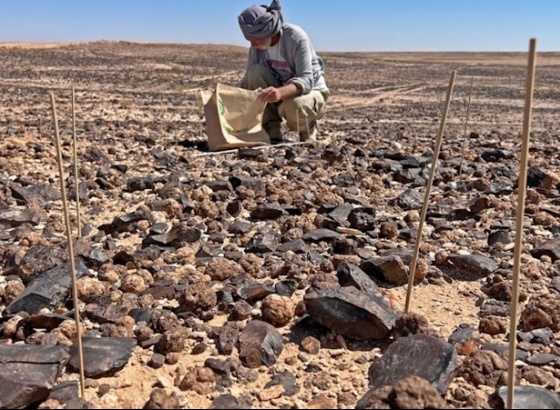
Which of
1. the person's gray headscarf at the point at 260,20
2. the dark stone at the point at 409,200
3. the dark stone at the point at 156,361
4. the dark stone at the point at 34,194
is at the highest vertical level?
the person's gray headscarf at the point at 260,20

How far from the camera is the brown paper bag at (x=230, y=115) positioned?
5988mm

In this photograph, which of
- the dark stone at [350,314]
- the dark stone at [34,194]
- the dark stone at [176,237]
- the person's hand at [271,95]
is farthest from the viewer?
the person's hand at [271,95]

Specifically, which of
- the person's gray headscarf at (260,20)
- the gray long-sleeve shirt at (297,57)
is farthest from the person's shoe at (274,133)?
the person's gray headscarf at (260,20)

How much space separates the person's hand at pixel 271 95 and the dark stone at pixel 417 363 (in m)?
4.05

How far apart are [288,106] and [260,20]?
2.82ft

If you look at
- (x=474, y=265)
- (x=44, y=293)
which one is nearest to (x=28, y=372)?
(x=44, y=293)

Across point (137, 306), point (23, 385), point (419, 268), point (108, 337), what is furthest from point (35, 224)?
point (419, 268)

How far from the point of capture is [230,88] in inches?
239

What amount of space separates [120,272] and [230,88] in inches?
136

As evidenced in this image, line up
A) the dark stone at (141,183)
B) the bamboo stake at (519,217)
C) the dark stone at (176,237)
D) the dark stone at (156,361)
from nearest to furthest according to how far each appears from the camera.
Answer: the bamboo stake at (519,217)
the dark stone at (156,361)
the dark stone at (176,237)
the dark stone at (141,183)

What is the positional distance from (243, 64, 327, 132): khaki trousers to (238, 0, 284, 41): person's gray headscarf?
57 centimetres

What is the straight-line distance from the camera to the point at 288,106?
239 inches

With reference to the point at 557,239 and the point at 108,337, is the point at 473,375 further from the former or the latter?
the point at 557,239

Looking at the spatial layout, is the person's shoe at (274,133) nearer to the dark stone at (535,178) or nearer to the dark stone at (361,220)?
the dark stone at (535,178)
